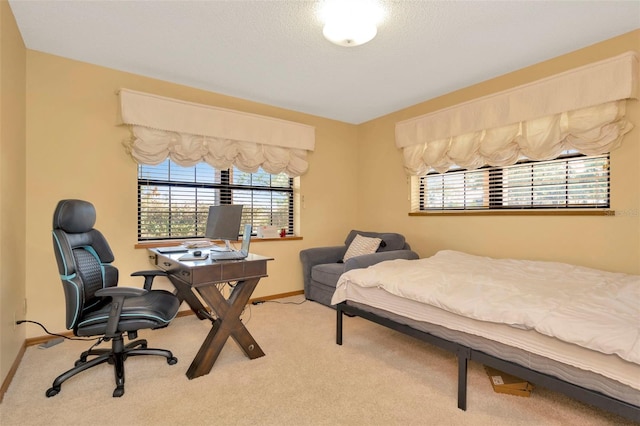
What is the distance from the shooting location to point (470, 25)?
239 cm

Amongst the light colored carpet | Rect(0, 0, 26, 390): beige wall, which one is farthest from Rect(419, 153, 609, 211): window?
Rect(0, 0, 26, 390): beige wall

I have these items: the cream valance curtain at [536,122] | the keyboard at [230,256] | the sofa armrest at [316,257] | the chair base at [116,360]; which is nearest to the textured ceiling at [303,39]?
the cream valance curtain at [536,122]

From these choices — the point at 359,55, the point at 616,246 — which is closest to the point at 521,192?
the point at 616,246

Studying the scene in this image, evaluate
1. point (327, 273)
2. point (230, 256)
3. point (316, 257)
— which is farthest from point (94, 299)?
point (316, 257)

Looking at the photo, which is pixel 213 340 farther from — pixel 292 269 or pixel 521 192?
pixel 521 192

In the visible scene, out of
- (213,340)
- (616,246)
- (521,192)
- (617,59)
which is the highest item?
(617,59)

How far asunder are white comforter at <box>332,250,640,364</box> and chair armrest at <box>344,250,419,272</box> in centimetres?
56

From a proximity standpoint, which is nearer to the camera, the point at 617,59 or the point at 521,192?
the point at 617,59

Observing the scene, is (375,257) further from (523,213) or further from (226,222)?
(226,222)

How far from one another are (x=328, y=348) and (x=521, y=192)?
2430mm

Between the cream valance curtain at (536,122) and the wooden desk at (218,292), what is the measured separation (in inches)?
99.5

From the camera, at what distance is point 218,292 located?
2318mm

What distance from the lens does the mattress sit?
4.53 feet

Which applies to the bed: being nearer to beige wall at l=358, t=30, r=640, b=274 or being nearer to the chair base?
beige wall at l=358, t=30, r=640, b=274
